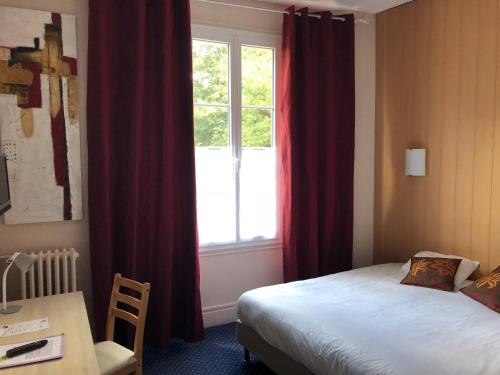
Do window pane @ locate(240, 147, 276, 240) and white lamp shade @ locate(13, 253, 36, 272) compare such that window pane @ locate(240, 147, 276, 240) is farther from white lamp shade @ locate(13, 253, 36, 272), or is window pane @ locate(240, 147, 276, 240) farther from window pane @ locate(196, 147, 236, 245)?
white lamp shade @ locate(13, 253, 36, 272)

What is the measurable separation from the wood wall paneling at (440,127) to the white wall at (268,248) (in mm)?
101

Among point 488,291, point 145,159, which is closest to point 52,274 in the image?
point 145,159

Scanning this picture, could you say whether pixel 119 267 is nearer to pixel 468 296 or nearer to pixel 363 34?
pixel 468 296

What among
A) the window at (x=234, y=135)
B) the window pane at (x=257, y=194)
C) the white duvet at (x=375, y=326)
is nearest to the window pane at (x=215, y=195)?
the window at (x=234, y=135)

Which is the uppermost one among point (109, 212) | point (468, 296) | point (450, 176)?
point (450, 176)

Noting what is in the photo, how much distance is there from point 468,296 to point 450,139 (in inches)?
51.8

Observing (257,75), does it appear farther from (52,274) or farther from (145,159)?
(52,274)

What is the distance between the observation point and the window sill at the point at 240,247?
3688 mm

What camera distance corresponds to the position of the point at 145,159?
3252 mm

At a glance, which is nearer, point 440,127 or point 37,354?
point 37,354

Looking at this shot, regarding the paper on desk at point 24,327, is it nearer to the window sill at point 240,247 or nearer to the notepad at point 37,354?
the notepad at point 37,354

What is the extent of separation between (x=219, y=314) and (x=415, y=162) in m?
2.18

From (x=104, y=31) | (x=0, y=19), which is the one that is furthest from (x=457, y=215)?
(x=0, y=19)

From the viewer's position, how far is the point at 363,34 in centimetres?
418
